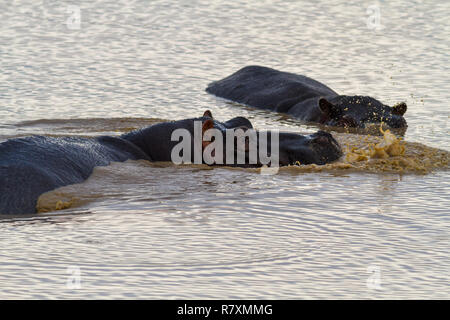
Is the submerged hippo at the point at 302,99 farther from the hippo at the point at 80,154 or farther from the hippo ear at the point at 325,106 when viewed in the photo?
the hippo at the point at 80,154

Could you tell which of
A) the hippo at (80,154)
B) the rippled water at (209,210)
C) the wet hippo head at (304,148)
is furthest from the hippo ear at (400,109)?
the wet hippo head at (304,148)

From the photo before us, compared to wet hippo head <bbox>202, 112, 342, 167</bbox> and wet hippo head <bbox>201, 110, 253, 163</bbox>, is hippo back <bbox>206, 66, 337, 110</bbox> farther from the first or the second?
wet hippo head <bbox>201, 110, 253, 163</bbox>

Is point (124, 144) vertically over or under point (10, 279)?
over

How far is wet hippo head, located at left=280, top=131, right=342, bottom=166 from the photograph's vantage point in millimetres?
7383

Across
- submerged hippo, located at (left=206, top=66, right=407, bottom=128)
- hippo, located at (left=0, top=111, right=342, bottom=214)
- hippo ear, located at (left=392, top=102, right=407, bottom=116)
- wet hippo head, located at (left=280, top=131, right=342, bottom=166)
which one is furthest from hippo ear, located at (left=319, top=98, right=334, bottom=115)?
wet hippo head, located at (left=280, top=131, right=342, bottom=166)

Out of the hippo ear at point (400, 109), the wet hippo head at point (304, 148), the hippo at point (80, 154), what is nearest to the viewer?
the hippo at point (80, 154)

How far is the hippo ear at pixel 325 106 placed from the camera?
1078 centimetres

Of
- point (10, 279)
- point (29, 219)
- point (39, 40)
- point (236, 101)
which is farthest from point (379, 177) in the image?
point (39, 40)

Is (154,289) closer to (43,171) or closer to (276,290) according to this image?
(276,290)

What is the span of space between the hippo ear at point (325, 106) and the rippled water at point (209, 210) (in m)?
0.36

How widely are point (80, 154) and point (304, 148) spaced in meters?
1.90

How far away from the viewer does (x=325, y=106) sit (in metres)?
10.9

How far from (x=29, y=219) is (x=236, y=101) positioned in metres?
7.01
